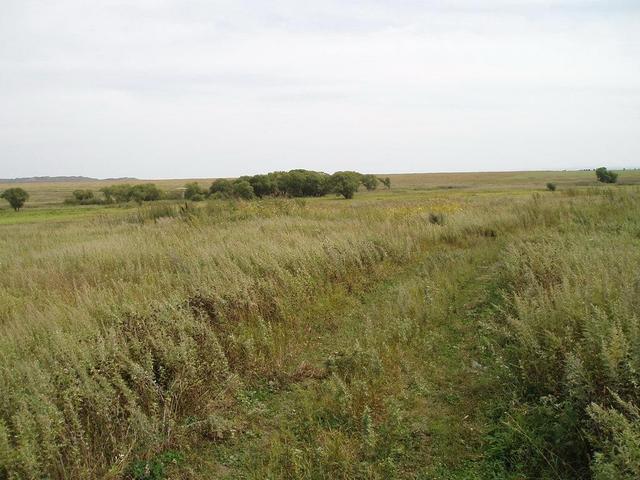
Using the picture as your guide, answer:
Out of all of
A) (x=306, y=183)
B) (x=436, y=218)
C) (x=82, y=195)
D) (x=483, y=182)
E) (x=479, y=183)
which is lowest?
(x=436, y=218)

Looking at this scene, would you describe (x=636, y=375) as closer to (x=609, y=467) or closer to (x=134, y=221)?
(x=609, y=467)

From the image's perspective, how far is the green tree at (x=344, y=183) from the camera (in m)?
44.6

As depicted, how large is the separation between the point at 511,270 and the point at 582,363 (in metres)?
3.93

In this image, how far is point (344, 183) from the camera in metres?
44.8

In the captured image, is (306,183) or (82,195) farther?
(82,195)

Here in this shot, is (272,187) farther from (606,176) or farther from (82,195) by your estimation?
(606,176)

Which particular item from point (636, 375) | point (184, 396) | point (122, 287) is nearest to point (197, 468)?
point (184, 396)

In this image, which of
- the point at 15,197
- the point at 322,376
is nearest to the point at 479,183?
the point at 15,197

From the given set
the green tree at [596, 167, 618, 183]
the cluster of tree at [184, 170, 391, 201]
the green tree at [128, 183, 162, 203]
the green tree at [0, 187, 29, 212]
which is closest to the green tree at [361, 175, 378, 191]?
the cluster of tree at [184, 170, 391, 201]

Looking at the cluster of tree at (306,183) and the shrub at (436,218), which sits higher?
the cluster of tree at (306,183)

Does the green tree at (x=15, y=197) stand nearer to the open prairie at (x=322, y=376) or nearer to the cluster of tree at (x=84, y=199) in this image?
the cluster of tree at (x=84, y=199)

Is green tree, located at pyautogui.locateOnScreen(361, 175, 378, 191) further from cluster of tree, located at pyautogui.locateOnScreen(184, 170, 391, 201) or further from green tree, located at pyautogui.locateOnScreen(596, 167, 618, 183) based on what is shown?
green tree, located at pyautogui.locateOnScreen(596, 167, 618, 183)

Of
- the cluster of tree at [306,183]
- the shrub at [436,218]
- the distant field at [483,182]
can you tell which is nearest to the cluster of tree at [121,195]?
the distant field at [483,182]

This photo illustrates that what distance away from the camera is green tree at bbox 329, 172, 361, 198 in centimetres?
4459
